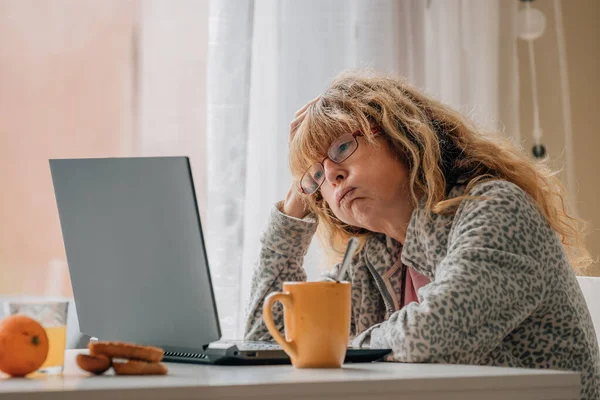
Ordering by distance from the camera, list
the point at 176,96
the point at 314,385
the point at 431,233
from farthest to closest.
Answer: the point at 176,96 → the point at 431,233 → the point at 314,385

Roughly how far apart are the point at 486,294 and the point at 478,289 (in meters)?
0.01

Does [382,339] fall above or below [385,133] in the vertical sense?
below

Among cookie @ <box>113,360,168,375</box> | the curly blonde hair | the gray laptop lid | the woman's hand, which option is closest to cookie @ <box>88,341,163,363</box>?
cookie @ <box>113,360,168,375</box>

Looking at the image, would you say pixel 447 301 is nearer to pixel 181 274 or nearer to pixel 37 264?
pixel 181 274

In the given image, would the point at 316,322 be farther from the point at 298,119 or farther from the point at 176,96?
the point at 176,96

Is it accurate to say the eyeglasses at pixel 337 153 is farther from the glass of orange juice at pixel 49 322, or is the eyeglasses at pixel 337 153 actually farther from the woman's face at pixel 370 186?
the glass of orange juice at pixel 49 322

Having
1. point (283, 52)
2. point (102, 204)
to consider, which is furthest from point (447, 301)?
Result: point (283, 52)

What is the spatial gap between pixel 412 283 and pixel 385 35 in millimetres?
1245

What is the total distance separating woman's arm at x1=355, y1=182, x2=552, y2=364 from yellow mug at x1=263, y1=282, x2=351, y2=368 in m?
0.16

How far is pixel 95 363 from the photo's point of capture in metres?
0.82

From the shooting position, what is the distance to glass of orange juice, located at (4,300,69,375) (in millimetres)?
863

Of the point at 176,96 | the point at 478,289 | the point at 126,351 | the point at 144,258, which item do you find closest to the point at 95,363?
the point at 126,351

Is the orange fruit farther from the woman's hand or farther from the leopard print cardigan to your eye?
the woman's hand

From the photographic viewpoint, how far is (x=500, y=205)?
123cm
